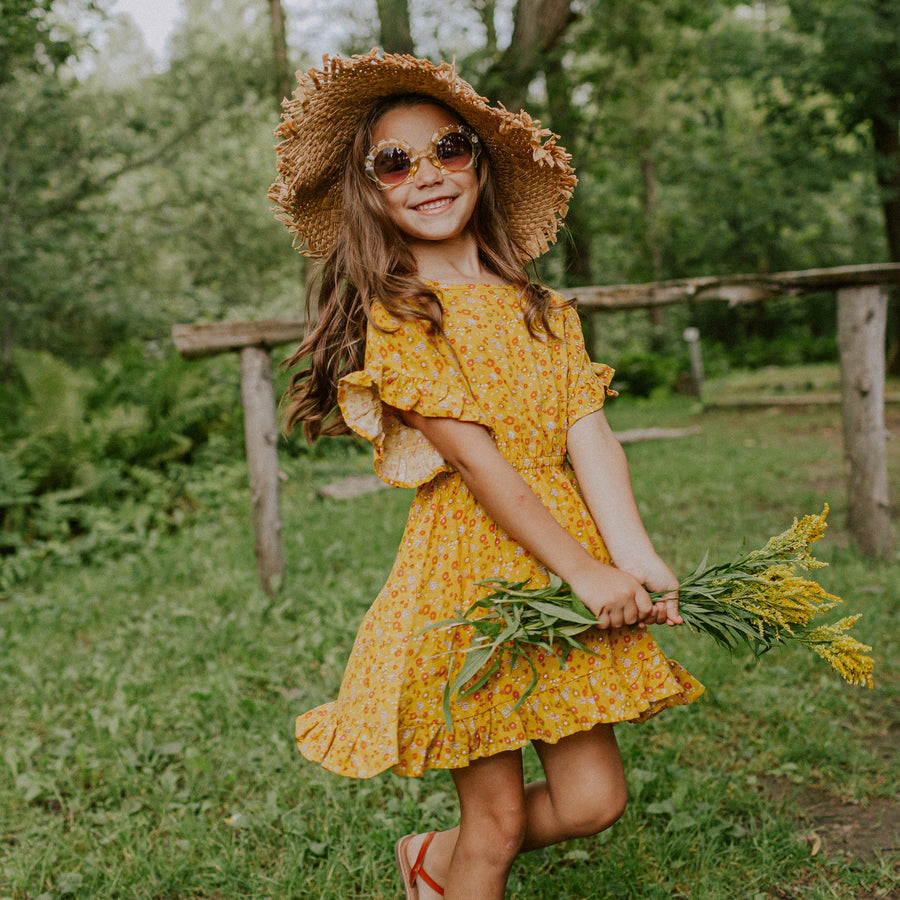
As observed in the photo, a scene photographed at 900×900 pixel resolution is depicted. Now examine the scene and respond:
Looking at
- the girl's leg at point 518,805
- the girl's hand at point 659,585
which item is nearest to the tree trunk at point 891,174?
the girl's hand at point 659,585

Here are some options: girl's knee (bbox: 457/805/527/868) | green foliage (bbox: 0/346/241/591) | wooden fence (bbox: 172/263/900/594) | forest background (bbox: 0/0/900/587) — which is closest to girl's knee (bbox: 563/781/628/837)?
girl's knee (bbox: 457/805/527/868)

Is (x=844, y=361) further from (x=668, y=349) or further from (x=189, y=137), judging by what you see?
(x=668, y=349)

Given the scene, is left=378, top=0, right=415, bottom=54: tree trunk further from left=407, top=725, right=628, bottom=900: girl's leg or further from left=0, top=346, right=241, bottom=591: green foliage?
left=407, top=725, right=628, bottom=900: girl's leg

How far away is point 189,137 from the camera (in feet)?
45.4

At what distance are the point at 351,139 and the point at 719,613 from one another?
55.1 inches

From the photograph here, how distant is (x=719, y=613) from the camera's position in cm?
168

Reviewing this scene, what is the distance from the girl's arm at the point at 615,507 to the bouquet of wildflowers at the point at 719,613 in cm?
5

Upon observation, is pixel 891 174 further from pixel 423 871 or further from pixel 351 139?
pixel 423 871

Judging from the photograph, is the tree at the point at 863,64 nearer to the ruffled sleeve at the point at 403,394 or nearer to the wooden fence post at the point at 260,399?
the wooden fence post at the point at 260,399

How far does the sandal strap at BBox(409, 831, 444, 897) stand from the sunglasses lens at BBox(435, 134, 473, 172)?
5.30 ft

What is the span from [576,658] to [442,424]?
553mm

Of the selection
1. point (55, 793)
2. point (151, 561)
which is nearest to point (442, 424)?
point (55, 793)

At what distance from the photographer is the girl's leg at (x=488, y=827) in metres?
1.73

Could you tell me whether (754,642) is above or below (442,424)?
below
